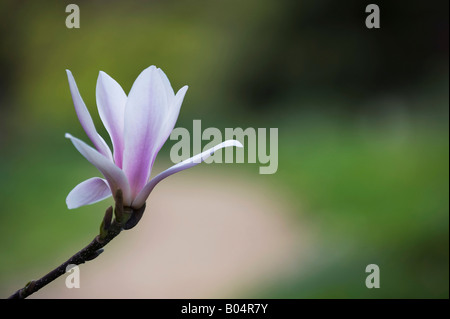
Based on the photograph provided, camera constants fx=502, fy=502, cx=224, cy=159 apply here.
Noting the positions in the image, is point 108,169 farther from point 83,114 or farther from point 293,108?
point 293,108

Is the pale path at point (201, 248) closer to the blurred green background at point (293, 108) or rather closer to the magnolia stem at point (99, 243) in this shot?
the blurred green background at point (293, 108)

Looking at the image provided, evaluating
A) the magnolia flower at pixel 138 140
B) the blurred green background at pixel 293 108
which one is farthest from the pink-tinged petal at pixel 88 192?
the blurred green background at pixel 293 108

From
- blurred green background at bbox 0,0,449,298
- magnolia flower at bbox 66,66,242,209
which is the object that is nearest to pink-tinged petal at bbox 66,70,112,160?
magnolia flower at bbox 66,66,242,209

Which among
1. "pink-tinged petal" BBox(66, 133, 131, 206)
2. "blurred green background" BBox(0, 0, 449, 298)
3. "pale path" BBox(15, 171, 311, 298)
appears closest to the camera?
"pink-tinged petal" BBox(66, 133, 131, 206)

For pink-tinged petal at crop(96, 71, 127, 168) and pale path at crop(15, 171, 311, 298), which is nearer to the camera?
pink-tinged petal at crop(96, 71, 127, 168)

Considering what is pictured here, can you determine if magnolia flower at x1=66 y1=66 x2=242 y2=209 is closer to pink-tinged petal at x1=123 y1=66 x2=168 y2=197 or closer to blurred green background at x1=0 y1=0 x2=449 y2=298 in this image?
pink-tinged petal at x1=123 y1=66 x2=168 y2=197

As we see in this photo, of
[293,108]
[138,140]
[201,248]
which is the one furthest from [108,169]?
[293,108]

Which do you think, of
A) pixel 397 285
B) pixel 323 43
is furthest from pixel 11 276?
pixel 323 43
